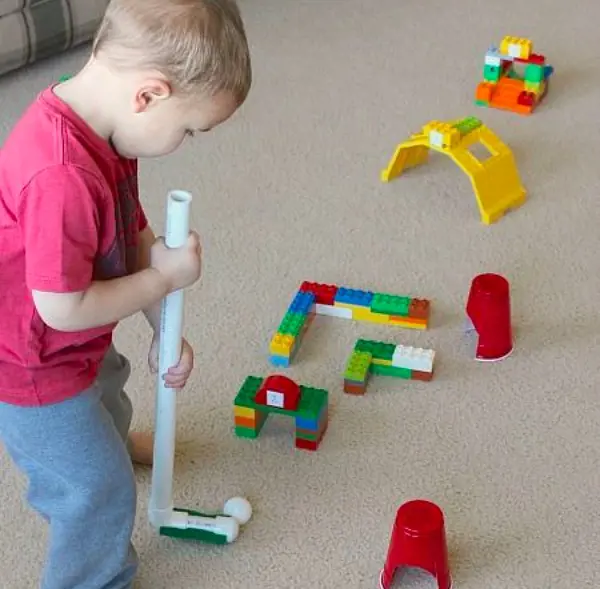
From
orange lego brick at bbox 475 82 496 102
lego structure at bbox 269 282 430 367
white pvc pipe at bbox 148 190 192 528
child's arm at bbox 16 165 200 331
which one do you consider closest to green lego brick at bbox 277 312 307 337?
lego structure at bbox 269 282 430 367

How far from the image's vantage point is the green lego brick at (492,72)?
225 centimetres

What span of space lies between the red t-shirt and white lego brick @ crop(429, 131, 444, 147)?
2.95 feet

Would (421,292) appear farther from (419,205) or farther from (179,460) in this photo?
(179,460)

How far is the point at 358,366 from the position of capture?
5.08 feet

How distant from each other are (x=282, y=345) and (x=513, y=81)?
0.97 meters

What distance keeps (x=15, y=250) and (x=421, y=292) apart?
2.84 feet

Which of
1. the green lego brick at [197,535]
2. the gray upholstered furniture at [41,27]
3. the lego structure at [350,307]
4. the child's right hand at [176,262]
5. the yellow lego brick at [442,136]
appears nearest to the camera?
the child's right hand at [176,262]

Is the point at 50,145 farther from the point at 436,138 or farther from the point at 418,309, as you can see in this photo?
the point at 436,138

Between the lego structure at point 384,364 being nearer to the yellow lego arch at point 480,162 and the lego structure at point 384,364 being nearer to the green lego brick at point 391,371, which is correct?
the green lego brick at point 391,371

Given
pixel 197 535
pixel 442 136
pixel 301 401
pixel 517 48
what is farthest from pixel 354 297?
pixel 517 48

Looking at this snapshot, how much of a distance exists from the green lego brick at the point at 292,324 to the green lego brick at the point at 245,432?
0.18 metres

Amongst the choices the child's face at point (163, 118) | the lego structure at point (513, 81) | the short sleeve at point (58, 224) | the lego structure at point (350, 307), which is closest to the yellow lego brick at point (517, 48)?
the lego structure at point (513, 81)

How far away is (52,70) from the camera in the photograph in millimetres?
2295

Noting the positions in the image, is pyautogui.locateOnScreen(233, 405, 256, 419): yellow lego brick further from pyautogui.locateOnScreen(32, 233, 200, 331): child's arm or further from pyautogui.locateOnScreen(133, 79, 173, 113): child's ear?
pyautogui.locateOnScreen(133, 79, 173, 113): child's ear
